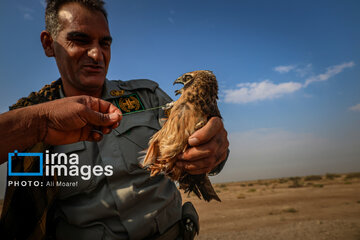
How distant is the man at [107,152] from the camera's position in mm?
2762

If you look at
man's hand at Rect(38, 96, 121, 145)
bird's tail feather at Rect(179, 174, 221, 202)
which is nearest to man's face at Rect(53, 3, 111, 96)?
man's hand at Rect(38, 96, 121, 145)

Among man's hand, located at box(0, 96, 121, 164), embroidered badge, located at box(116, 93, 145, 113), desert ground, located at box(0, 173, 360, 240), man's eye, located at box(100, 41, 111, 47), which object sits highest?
man's eye, located at box(100, 41, 111, 47)

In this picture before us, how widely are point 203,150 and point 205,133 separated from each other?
6.4 inches

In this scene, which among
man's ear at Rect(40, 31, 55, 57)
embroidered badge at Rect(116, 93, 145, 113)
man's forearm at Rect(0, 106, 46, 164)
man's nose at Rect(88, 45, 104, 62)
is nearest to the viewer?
man's forearm at Rect(0, 106, 46, 164)

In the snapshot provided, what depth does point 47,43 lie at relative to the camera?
3.79m

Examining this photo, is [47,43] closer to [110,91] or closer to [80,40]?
[80,40]

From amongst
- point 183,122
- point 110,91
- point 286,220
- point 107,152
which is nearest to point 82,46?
point 110,91

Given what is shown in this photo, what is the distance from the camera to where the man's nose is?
337 centimetres

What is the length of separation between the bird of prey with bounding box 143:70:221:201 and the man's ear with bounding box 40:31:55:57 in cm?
261

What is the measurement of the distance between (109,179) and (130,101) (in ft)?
4.14

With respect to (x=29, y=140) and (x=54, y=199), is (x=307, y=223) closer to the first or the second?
(x=54, y=199)

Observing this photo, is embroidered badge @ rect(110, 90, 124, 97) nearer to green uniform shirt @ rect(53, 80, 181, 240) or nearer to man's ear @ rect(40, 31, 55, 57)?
green uniform shirt @ rect(53, 80, 181, 240)

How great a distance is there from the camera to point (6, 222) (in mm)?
2971

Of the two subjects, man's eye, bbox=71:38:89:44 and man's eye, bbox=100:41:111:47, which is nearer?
man's eye, bbox=71:38:89:44
